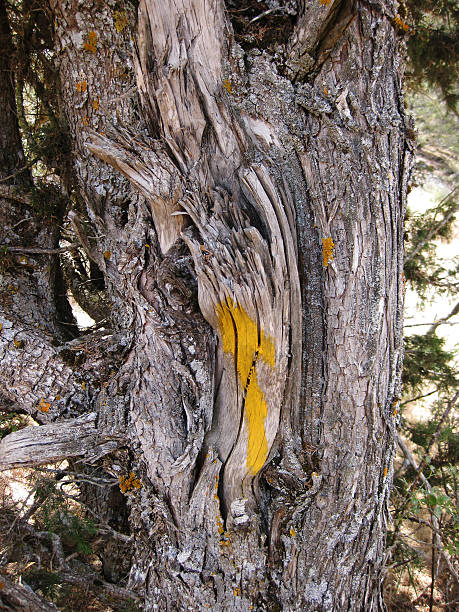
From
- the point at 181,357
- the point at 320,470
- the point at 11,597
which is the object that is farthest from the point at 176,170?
the point at 11,597

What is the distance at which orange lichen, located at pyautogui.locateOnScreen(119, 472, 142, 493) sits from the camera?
84.7 inches

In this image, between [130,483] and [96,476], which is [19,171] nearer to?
[130,483]

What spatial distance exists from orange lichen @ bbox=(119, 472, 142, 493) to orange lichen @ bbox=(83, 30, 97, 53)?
2.07 m

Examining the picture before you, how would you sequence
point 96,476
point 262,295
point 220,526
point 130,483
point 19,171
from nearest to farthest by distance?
point 262,295
point 220,526
point 130,483
point 19,171
point 96,476

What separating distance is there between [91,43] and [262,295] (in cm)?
153

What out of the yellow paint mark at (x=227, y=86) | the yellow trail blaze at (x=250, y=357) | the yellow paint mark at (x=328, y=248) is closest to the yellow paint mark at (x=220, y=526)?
the yellow trail blaze at (x=250, y=357)

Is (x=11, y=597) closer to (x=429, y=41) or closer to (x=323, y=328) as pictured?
(x=323, y=328)

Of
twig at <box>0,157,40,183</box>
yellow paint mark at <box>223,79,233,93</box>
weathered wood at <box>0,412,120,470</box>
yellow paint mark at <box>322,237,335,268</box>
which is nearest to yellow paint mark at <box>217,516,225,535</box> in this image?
weathered wood at <box>0,412,120,470</box>

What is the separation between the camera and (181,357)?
206 cm

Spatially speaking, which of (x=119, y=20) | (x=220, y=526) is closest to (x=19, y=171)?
(x=119, y=20)

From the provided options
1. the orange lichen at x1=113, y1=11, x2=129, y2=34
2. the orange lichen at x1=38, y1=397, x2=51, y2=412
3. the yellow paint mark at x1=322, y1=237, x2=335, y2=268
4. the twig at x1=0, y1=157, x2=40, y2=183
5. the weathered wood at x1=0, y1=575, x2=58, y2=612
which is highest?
the orange lichen at x1=113, y1=11, x2=129, y2=34

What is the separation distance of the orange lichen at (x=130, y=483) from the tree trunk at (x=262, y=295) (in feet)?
0.14

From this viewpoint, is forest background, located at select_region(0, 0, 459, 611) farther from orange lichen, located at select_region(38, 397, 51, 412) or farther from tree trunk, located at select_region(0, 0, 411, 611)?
Answer: orange lichen, located at select_region(38, 397, 51, 412)

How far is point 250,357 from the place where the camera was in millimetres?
1926
